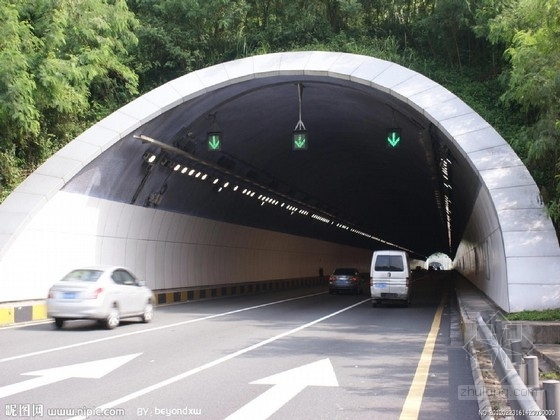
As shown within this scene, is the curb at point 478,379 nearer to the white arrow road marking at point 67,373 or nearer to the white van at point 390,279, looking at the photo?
the white arrow road marking at point 67,373

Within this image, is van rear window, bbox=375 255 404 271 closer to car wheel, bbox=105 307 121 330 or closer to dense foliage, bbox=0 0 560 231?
dense foliage, bbox=0 0 560 231

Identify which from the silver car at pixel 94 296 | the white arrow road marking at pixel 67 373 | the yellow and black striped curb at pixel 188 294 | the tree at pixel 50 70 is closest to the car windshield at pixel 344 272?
the yellow and black striped curb at pixel 188 294

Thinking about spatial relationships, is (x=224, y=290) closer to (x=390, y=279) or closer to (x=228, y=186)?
(x=228, y=186)

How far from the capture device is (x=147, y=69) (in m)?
30.3

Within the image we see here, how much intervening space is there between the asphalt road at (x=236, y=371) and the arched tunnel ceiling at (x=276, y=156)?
738 cm

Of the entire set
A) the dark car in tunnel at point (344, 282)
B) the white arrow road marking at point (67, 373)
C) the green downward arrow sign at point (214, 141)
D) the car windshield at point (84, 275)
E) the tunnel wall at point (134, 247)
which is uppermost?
the green downward arrow sign at point (214, 141)

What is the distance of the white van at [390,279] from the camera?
25469mm

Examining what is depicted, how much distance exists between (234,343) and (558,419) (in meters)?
A: 10.1

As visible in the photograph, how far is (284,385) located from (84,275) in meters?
9.42

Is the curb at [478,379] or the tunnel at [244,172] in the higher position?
the tunnel at [244,172]

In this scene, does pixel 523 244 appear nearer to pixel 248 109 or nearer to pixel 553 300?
pixel 553 300

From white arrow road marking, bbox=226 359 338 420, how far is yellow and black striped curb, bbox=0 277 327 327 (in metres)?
10.3

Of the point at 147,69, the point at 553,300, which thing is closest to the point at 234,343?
the point at 553,300

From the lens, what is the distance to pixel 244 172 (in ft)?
107
